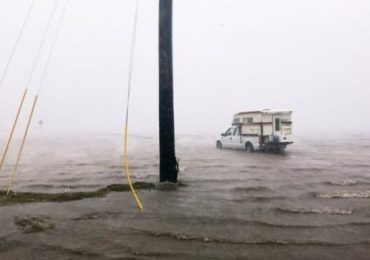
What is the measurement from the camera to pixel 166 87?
A: 1078 centimetres

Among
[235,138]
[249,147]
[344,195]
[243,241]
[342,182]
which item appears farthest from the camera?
[235,138]

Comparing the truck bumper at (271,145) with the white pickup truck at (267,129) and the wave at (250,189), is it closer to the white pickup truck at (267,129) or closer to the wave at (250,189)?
the white pickup truck at (267,129)

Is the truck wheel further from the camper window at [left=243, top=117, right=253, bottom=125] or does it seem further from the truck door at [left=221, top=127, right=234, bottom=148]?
the truck door at [left=221, top=127, right=234, bottom=148]

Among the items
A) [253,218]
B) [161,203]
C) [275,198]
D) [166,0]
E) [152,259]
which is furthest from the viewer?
[166,0]

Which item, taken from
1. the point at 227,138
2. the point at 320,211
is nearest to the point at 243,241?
the point at 320,211

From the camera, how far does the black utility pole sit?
1070cm

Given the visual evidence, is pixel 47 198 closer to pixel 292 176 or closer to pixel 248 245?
pixel 248 245

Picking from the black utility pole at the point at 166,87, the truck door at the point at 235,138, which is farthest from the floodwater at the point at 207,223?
the truck door at the point at 235,138

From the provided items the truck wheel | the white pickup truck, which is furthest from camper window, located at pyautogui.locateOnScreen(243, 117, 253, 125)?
the truck wheel

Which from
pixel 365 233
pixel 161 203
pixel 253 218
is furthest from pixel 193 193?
pixel 365 233

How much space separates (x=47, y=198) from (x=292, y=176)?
774 cm

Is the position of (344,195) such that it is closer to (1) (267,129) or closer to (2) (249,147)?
(1) (267,129)

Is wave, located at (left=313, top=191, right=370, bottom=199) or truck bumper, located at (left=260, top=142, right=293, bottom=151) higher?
truck bumper, located at (left=260, top=142, right=293, bottom=151)

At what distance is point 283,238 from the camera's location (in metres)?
6.25
